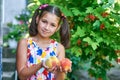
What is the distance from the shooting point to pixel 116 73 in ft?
23.3

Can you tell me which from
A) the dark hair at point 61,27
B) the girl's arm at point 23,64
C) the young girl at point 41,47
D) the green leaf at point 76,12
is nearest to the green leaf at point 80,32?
the green leaf at point 76,12

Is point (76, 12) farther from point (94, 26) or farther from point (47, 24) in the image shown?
point (47, 24)

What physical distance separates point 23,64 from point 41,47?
0.78 feet

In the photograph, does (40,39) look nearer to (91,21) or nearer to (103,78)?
(91,21)

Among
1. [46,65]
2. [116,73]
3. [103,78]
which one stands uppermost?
[46,65]

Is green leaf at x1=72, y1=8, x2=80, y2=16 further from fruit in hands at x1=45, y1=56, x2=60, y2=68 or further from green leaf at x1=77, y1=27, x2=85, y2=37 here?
fruit in hands at x1=45, y1=56, x2=60, y2=68

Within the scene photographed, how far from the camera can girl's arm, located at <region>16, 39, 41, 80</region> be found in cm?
251

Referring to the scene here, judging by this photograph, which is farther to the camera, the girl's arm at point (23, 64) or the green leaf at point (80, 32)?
the green leaf at point (80, 32)

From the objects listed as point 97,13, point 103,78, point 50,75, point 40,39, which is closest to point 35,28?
point 40,39

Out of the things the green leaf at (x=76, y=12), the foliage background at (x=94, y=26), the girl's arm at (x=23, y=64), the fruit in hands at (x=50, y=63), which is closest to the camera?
the fruit in hands at (x=50, y=63)

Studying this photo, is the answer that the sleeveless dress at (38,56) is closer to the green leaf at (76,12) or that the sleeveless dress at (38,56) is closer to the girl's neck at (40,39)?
the girl's neck at (40,39)

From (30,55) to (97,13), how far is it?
→ 1.27m

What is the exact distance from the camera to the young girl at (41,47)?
8.66 ft

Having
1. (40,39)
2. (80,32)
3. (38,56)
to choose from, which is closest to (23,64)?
(38,56)
